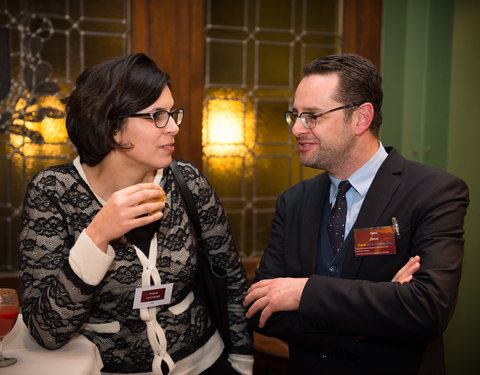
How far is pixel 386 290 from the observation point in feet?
5.53

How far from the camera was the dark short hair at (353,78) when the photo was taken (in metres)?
2.02

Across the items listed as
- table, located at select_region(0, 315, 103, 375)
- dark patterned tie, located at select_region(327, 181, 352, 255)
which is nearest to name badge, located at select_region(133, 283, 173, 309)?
table, located at select_region(0, 315, 103, 375)

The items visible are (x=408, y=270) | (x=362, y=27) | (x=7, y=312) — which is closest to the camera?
(x=7, y=312)

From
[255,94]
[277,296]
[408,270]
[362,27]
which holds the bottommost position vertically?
[277,296]

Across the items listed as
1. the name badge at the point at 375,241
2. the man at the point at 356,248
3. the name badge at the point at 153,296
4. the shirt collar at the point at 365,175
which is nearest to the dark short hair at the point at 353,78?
the man at the point at 356,248

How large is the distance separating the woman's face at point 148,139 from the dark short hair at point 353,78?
57cm

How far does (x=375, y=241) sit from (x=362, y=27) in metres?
2.62

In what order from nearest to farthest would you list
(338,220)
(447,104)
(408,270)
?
(408,270) → (338,220) → (447,104)

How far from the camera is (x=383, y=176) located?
1.93 meters

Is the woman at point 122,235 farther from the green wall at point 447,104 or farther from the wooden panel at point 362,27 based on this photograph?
the wooden panel at point 362,27

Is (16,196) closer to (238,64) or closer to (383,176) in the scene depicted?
(238,64)

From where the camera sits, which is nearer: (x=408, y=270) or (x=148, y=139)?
(x=408, y=270)

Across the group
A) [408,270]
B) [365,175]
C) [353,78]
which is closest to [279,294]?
[408,270]

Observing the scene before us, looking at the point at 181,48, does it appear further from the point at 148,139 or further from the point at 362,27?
the point at 148,139
